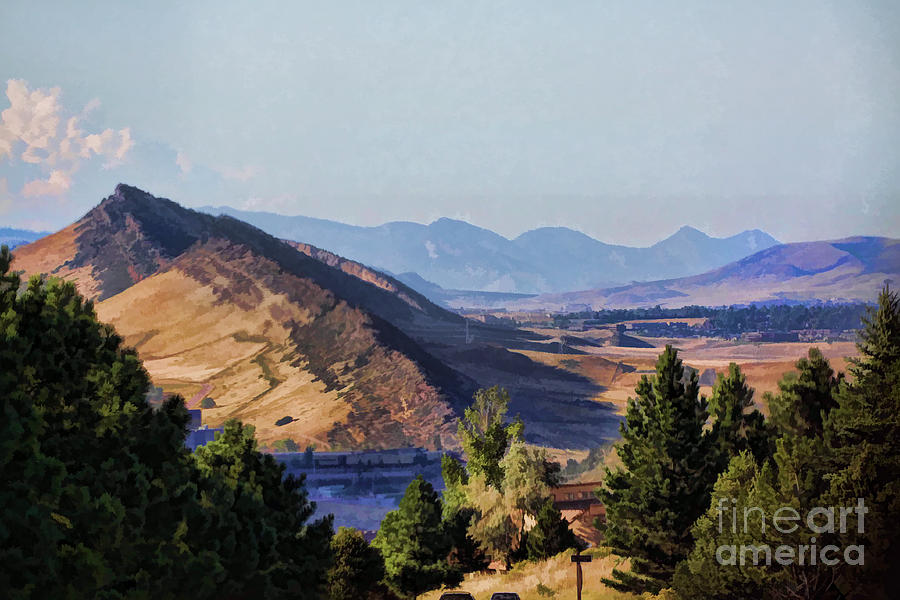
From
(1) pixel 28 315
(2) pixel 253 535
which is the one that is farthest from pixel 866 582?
(1) pixel 28 315

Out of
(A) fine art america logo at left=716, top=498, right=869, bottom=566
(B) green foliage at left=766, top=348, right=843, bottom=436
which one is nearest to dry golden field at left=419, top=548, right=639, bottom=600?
(B) green foliage at left=766, top=348, right=843, bottom=436

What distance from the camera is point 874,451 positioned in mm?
48469

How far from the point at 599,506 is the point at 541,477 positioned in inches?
1969

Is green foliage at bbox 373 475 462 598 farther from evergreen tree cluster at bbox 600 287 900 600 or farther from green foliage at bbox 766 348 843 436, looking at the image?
green foliage at bbox 766 348 843 436

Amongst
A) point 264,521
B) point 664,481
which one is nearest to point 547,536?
point 664,481

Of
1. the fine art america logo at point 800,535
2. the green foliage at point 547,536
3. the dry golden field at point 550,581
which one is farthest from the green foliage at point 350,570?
the fine art america logo at point 800,535

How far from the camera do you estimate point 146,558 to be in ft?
130

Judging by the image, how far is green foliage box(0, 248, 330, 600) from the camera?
34969 millimetres

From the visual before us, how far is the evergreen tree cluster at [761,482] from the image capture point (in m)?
46.8

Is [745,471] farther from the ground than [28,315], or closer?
closer

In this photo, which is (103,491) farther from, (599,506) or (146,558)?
(599,506)

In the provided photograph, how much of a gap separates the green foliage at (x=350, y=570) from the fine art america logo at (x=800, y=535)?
26658 mm

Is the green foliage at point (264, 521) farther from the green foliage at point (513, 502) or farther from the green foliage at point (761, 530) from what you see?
the green foliage at point (513, 502)

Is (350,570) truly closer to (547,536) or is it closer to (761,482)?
(547,536)
